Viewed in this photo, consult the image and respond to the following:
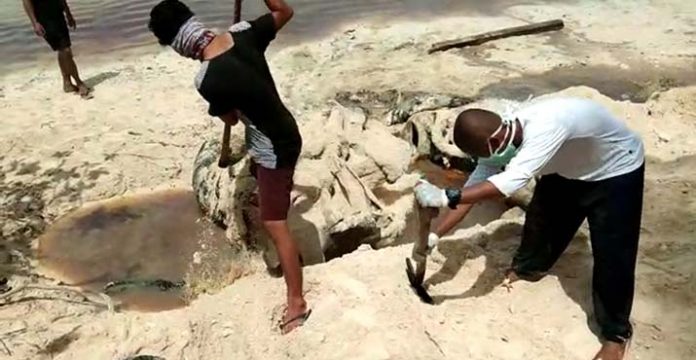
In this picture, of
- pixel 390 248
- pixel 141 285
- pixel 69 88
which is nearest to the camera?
pixel 390 248

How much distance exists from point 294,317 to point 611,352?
5.04ft

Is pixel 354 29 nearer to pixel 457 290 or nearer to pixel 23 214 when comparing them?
pixel 23 214

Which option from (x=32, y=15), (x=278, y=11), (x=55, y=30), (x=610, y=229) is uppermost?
(x=278, y=11)

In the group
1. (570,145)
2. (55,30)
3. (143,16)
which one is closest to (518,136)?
(570,145)

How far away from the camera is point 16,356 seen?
12.7 ft

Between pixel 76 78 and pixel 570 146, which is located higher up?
pixel 570 146

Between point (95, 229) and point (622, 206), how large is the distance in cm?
404

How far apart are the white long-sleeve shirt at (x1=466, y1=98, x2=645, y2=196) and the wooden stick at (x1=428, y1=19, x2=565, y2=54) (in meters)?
5.79

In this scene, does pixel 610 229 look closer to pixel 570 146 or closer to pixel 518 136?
pixel 570 146

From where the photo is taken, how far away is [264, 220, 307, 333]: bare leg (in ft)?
12.9

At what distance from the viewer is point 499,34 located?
30.8 ft

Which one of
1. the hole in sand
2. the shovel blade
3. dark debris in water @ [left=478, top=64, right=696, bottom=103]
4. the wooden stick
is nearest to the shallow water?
the wooden stick

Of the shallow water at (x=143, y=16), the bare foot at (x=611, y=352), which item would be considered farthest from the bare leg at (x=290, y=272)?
the shallow water at (x=143, y=16)

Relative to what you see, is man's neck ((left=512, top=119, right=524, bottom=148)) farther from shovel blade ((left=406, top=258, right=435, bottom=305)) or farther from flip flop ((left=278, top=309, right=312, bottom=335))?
flip flop ((left=278, top=309, right=312, bottom=335))
